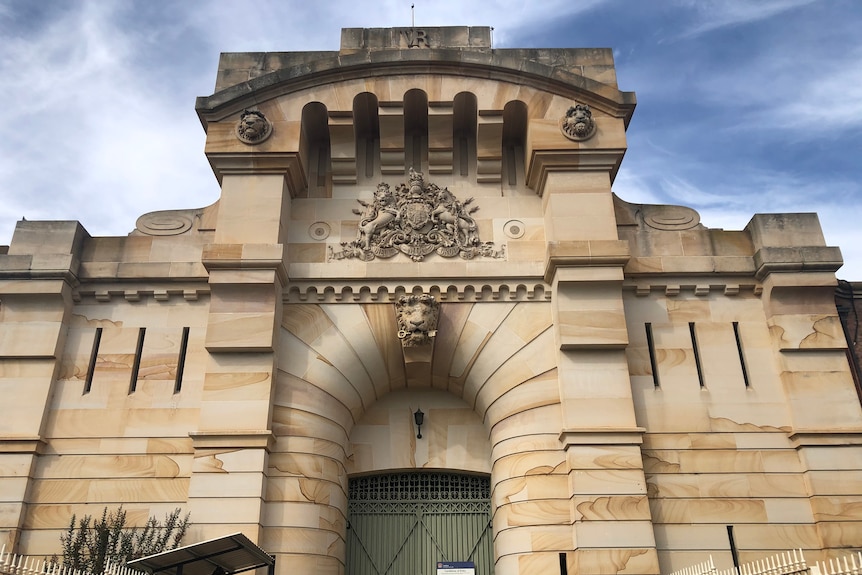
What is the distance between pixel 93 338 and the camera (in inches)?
571

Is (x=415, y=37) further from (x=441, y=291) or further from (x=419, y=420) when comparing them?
(x=419, y=420)

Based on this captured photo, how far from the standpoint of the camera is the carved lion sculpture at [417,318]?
45.5 feet

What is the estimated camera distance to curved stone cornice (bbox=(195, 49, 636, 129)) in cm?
1538

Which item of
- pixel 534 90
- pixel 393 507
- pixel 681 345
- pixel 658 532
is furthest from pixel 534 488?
pixel 534 90

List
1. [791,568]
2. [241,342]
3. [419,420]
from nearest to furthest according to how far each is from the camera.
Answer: [791,568] → [241,342] → [419,420]

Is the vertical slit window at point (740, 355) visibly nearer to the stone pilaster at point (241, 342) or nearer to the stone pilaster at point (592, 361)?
the stone pilaster at point (592, 361)

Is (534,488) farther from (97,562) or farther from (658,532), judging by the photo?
(97,562)

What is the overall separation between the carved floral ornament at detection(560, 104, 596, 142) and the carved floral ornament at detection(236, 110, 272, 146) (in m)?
5.98

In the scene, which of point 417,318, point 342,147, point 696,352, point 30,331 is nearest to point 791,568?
point 696,352

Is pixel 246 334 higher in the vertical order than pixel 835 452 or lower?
higher

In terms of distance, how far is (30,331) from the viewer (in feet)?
46.6

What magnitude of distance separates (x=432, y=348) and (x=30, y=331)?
7631 mm

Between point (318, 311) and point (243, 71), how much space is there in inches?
227

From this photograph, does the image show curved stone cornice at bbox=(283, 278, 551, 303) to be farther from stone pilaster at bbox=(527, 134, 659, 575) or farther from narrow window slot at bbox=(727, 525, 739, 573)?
narrow window slot at bbox=(727, 525, 739, 573)
